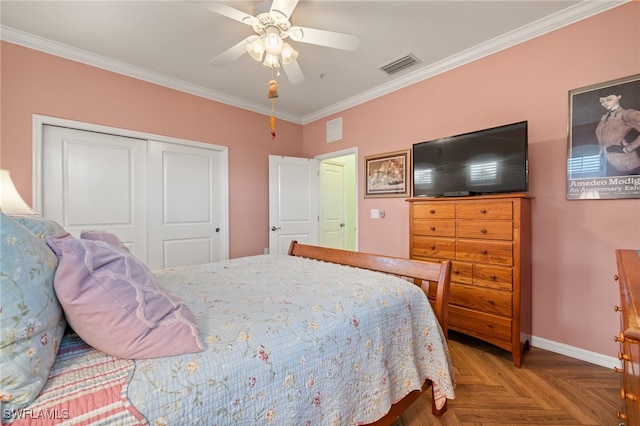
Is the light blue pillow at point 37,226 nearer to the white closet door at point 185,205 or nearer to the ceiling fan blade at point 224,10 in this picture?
the ceiling fan blade at point 224,10

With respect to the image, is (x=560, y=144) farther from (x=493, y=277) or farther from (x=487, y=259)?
(x=493, y=277)

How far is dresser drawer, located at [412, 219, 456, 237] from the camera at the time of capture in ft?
7.83

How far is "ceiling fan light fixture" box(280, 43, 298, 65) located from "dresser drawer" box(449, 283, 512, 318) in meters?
2.33

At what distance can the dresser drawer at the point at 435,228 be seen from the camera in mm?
2387

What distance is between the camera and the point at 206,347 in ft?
2.81

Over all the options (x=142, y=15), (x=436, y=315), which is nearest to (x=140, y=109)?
(x=142, y=15)

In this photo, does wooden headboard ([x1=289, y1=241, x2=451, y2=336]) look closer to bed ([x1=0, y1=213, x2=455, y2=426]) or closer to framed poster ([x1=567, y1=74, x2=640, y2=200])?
bed ([x1=0, y1=213, x2=455, y2=426])

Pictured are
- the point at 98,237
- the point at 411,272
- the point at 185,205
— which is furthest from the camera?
the point at 185,205

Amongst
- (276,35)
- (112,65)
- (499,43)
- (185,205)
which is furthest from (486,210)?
(112,65)

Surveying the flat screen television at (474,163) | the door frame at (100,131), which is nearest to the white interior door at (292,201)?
the door frame at (100,131)

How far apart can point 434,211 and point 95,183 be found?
3.45m

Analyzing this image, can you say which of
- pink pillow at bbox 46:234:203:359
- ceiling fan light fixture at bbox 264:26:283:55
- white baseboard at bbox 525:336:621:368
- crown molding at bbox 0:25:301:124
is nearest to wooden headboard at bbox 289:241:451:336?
pink pillow at bbox 46:234:203:359

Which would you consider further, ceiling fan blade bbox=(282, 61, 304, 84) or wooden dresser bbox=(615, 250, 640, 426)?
ceiling fan blade bbox=(282, 61, 304, 84)

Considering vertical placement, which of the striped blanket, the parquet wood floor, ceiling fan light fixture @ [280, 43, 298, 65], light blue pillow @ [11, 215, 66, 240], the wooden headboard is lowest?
the parquet wood floor
